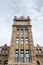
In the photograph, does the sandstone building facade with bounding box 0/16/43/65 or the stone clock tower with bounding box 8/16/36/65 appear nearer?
the stone clock tower with bounding box 8/16/36/65

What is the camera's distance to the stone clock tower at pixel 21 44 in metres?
29.3

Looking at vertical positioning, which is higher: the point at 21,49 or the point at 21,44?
the point at 21,44

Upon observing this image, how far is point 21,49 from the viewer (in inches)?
1219

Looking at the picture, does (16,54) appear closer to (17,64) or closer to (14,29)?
(17,64)

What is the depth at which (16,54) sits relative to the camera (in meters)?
30.5

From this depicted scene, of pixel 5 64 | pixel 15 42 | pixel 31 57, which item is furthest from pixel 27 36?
pixel 5 64

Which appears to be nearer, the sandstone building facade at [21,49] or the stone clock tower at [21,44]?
the stone clock tower at [21,44]

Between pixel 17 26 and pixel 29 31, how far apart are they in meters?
3.37

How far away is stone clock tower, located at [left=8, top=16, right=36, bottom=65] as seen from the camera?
96.1 ft

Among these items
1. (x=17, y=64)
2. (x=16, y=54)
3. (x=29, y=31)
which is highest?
(x=29, y=31)

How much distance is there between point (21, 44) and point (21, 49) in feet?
3.88

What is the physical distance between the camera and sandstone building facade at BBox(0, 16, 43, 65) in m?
29.4

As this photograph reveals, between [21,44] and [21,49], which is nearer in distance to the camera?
[21,49]

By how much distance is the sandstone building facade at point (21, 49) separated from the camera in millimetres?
29391
